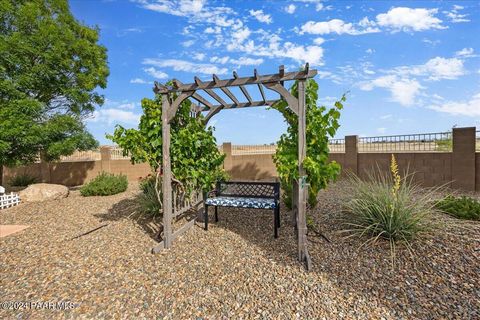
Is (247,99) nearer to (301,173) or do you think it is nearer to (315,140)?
(315,140)

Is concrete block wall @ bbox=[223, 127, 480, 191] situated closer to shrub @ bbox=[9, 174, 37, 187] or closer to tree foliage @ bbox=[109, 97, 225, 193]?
tree foliage @ bbox=[109, 97, 225, 193]

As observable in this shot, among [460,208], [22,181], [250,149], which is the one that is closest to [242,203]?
[460,208]

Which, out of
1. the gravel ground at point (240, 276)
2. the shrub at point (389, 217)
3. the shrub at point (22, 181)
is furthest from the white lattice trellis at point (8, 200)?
the shrub at point (389, 217)

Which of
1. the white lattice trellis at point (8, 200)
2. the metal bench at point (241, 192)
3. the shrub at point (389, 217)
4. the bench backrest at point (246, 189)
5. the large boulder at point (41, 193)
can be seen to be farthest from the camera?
the large boulder at point (41, 193)

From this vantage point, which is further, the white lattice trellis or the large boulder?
the large boulder

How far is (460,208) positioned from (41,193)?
948 cm

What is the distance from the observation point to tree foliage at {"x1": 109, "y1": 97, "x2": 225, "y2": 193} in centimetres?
363

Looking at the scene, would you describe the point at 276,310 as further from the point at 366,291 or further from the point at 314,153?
the point at 314,153

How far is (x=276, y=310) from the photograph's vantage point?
2.12 meters

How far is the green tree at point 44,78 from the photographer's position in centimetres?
669

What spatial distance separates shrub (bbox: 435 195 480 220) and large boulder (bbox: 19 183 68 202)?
8.81m

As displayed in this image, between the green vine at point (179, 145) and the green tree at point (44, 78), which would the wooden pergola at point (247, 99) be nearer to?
the green vine at point (179, 145)

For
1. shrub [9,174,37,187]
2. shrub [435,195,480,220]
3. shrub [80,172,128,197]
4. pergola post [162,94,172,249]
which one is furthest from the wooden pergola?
shrub [9,174,37,187]

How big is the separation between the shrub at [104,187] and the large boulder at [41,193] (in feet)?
1.92
